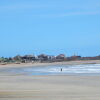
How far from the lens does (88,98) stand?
1302 cm

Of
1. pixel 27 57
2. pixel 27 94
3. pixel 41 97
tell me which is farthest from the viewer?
pixel 27 57

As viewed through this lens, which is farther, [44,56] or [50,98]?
[44,56]

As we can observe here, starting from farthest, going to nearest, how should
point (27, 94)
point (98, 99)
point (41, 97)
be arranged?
point (27, 94)
point (41, 97)
point (98, 99)

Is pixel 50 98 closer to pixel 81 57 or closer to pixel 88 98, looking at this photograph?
pixel 88 98

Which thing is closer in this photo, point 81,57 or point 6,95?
point 6,95

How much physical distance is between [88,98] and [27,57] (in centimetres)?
9978

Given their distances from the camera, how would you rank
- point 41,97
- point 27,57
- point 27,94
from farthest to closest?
point 27,57 → point 27,94 → point 41,97

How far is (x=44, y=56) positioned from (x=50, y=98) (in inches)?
4155

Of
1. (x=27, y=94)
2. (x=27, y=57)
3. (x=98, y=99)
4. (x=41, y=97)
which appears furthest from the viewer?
(x=27, y=57)

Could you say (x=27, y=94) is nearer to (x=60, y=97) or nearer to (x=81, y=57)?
(x=60, y=97)

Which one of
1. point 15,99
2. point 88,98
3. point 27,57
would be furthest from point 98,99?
point 27,57

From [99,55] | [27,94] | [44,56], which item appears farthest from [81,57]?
[27,94]

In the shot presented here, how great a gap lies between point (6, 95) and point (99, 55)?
100160 mm

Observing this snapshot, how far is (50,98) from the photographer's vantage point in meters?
13.2
